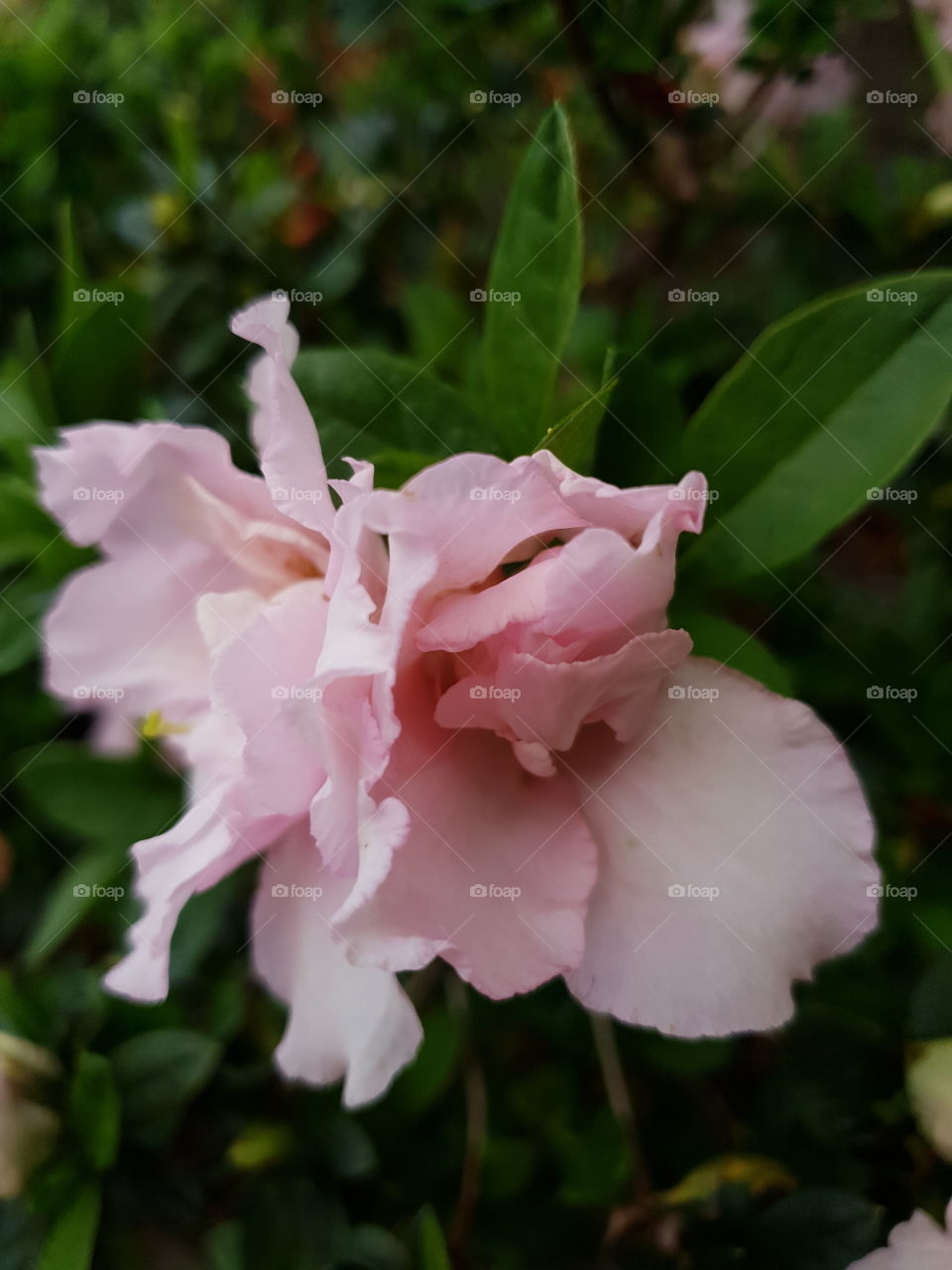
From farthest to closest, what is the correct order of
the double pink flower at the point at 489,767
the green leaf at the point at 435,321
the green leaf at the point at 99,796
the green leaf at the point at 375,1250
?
the green leaf at the point at 435,321, the green leaf at the point at 99,796, the green leaf at the point at 375,1250, the double pink flower at the point at 489,767

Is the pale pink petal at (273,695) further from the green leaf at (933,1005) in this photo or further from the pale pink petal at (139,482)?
the green leaf at (933,1005)

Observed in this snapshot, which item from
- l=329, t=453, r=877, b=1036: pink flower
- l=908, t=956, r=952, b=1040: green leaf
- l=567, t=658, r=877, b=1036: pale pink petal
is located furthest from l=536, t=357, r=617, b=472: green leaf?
l=908, t=956, r=952, b=1040: green leaf

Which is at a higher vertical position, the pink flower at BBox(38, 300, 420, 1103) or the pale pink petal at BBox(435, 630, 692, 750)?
the pale pink petal at BBox(435, 630, 692, 750)

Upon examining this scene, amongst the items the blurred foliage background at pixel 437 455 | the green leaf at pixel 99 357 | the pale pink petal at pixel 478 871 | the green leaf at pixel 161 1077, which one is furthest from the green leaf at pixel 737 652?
the green leaf at pixel 99 357

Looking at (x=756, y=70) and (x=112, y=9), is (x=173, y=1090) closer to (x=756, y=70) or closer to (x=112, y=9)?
(x=756, y=70)

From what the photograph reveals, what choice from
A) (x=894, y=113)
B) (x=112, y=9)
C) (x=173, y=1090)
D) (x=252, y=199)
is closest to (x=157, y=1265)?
(x=173, y=1090)

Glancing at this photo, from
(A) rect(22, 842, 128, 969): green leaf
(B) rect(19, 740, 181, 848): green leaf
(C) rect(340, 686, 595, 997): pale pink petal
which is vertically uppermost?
(C) rect(340, 686, 595, 997): pale pink petal

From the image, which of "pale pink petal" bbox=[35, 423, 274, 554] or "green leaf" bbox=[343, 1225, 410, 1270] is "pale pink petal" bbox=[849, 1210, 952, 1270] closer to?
"green leaf" bbox=[343, 1225, 410, 1270]
